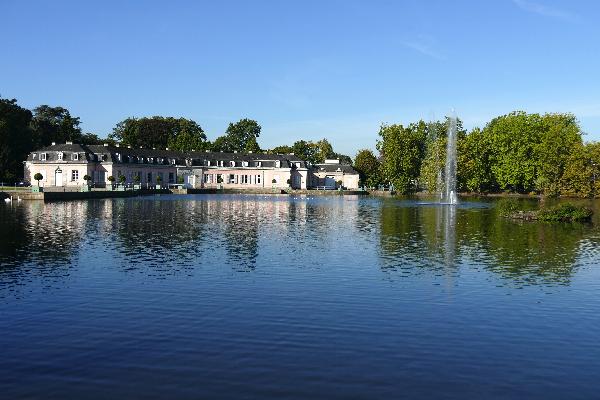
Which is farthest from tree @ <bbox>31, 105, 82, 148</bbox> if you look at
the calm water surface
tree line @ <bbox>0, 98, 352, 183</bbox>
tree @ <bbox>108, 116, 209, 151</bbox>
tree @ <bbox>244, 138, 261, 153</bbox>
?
the calm water surface

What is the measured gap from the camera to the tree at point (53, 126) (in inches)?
4739

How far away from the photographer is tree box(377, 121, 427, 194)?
117688 millimetres

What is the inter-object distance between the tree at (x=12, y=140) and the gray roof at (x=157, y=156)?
9.12 ft

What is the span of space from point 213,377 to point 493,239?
25.5m

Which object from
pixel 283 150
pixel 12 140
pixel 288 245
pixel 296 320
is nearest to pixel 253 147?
pixel 283 150

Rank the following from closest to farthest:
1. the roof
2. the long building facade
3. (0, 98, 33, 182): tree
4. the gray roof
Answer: (0, 98, 33, 182): tree
the long building facade
the gray roof
the roof

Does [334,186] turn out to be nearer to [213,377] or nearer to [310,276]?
[310,276]

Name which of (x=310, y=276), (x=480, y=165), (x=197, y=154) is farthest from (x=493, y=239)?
(x=197, y=154)

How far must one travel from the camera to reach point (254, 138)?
6275 inches

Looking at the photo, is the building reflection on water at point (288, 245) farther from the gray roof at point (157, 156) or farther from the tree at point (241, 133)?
the tree at point (241, 133)

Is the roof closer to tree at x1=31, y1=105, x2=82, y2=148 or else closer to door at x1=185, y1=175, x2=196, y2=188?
door at x1=185, y1=175, x2=196, y2=188

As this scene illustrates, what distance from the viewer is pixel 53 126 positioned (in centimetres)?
12900

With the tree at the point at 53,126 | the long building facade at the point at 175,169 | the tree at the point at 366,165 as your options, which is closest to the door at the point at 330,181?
the long building facade at the point at 175,169

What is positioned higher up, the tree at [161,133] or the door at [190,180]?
the tree at [161,133]
